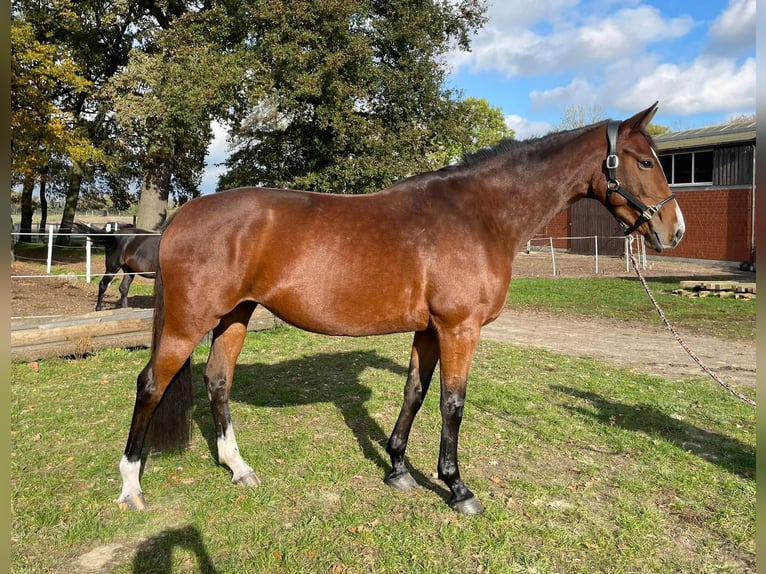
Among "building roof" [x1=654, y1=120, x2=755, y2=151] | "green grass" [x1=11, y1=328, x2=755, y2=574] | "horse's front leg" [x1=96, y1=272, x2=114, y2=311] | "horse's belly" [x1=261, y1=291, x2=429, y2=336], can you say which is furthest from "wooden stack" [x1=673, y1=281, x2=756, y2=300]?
"horse's front leg" [x1=96, y1=272, x2=114, y2=311]

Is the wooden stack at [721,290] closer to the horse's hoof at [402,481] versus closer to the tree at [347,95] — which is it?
the tree at [347,95]

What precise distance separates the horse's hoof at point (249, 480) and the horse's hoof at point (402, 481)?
95 centimetres

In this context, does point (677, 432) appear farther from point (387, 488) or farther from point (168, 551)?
point (168, 551)

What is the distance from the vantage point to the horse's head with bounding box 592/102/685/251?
11.5 feet

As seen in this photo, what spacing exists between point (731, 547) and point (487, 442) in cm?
190

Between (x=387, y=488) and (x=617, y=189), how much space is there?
104 inches

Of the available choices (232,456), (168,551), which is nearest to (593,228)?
(232,456)

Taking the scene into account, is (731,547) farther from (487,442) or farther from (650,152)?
(650,152)

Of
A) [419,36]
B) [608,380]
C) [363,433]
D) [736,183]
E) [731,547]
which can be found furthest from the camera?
[736,183]

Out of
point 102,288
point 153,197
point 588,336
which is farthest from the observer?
point 153,197

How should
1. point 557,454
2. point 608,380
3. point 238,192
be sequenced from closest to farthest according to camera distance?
point 238,192 < point 557,454 < point 608,380

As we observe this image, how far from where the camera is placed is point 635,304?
12.5 m

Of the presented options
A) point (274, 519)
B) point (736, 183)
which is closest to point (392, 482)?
point (274, 519)

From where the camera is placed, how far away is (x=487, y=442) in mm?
4531
